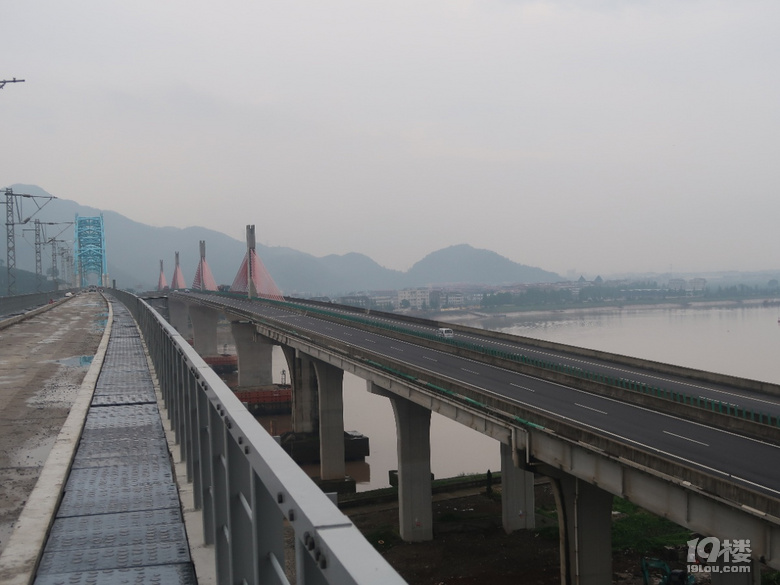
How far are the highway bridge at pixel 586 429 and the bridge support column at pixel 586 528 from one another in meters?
0.04

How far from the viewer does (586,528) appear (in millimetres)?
20109

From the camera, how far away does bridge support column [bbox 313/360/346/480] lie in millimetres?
45625

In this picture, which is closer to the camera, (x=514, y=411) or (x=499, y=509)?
(x=514, y=411)

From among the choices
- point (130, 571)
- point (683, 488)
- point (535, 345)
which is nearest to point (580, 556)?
point (683, 488)

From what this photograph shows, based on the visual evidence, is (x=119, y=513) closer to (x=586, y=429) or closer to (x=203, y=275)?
(x=586, y=429)

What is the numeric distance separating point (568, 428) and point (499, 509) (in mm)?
19209

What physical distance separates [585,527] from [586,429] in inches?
170

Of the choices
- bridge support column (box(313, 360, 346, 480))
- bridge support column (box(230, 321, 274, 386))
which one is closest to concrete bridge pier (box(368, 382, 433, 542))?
bridge support column (box(313, 360, 346, 480))

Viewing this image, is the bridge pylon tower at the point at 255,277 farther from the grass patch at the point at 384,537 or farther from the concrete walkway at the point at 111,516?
the concrete walkway at the point at 111,516

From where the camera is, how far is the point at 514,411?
67.1ft

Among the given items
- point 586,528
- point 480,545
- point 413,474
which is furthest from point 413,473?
point 586,528

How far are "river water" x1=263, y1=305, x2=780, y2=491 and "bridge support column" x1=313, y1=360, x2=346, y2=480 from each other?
1997 mm

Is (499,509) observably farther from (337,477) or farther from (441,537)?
(337,477)

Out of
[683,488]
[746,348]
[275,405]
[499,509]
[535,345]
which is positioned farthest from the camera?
[746,348]
